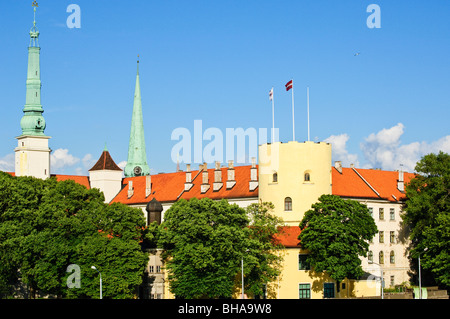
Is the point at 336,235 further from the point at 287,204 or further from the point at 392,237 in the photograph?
the point at 392,237

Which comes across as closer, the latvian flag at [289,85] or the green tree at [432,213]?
the latvian flag at [289,85]

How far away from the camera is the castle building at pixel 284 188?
8938 cm

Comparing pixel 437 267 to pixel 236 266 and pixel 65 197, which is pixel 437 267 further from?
pixel 65 197

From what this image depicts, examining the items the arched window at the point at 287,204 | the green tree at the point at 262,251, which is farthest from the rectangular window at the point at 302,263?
the arched window at the point at 287,204

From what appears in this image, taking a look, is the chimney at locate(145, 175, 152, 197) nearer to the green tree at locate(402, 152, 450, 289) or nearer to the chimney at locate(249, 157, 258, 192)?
the chimney at locate(249, 157, 258, 192)

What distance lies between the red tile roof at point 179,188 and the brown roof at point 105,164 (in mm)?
3584

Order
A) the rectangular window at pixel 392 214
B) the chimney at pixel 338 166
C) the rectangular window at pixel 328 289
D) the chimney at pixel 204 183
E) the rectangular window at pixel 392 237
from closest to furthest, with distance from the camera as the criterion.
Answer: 1. the rectangular window at pixel 328 289
2. the rectangular window at pixel 392 237
3. the rectangular window at pixel 392 214
4. the chimney at pixel 338 166
5. the chimney at pixel 204 183

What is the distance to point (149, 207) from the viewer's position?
10044cm

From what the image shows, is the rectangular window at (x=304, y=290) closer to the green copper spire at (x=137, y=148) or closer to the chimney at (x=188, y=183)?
A: the chimney at (x=188, y=183)

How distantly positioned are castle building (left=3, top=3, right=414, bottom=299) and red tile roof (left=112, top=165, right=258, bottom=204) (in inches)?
8.1

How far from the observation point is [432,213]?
318 ft

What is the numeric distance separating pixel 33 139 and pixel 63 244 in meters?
64.0

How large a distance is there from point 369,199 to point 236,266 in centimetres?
3165
